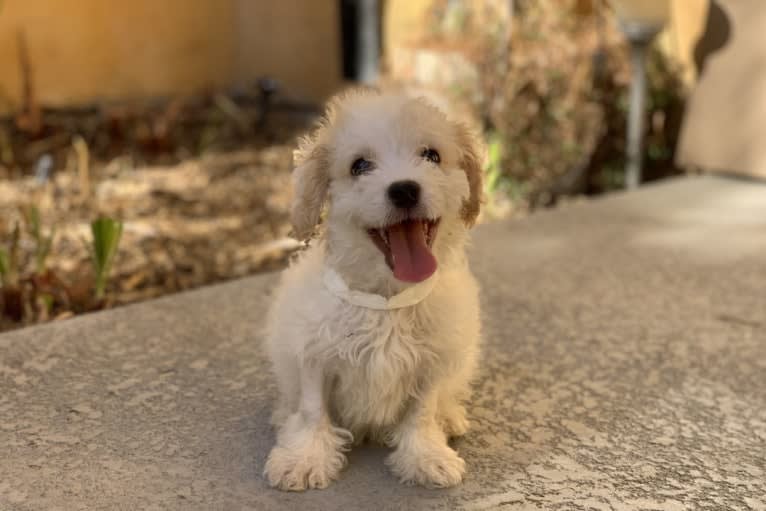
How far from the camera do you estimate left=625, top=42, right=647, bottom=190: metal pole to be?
5.44 metres

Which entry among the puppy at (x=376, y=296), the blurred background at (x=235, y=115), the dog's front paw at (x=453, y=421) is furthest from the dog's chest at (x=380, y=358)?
the blurred background at (x=235, y=115)

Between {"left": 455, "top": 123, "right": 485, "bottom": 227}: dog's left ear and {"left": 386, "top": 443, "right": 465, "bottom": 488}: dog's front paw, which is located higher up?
{"left": 455, "top": 123, "right": 485, "bottom": 227}: dog's left ear

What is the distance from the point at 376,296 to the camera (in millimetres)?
2271

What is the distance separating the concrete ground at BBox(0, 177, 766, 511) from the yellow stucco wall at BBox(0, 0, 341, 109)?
4677mm

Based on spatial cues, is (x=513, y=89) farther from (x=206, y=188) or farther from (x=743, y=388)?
(x=743, y=388)

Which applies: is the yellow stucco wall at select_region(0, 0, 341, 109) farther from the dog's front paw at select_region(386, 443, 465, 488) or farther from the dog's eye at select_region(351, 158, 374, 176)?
the dog's front paw at select_region(386, 443, 465, 488)

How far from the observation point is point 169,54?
333 inches

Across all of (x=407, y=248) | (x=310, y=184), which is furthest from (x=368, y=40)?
(x=407, y=248)

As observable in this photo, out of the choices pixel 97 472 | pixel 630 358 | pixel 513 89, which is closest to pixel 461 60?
pixel 513 89

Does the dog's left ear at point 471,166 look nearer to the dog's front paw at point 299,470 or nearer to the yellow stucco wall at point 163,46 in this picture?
the dog's front paw at point 299,470

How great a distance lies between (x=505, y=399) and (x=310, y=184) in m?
1.05

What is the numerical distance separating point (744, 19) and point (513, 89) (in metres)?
1.55

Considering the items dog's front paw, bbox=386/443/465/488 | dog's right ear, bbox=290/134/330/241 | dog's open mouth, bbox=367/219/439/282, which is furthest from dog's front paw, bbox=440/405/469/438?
dog's right ear, bbox=290/134/330/241

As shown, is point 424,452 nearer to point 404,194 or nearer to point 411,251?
point 411,251
